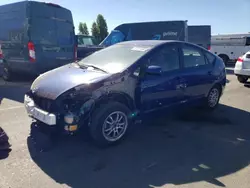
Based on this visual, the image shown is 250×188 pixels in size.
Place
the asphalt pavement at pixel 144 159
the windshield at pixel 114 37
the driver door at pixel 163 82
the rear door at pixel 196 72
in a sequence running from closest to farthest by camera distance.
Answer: the asphalt pavement at pixel 144 159 < the driver door at pixel 163 82 < the rear door at pixel 196 72 < the windshield at pixel 114 37

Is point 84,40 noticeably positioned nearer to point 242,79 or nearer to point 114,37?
point 114,37

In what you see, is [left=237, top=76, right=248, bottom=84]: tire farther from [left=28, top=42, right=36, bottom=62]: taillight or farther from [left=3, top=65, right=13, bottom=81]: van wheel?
[left=3, top=65, right=13, bottom=81]: van wheel

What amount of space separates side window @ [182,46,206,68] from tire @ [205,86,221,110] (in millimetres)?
750

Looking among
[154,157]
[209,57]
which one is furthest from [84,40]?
[154,157]

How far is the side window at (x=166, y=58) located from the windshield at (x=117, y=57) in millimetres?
192

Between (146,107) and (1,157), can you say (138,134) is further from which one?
(1,157)

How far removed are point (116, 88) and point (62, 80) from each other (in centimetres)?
81

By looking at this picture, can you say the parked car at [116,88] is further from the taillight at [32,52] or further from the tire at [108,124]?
the taillight at [32,52]

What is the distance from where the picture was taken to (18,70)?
27.9 feet

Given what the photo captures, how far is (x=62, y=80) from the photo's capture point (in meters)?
3.77

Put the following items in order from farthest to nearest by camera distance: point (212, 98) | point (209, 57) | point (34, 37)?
point (34, 37), point (212, 98), point (209, 57)

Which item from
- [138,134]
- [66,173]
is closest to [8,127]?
[66,173]

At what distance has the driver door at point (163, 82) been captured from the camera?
4.13 metres

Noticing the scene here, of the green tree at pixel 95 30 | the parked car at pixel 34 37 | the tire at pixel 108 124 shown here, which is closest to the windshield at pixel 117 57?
the tire at pixel 108 124
